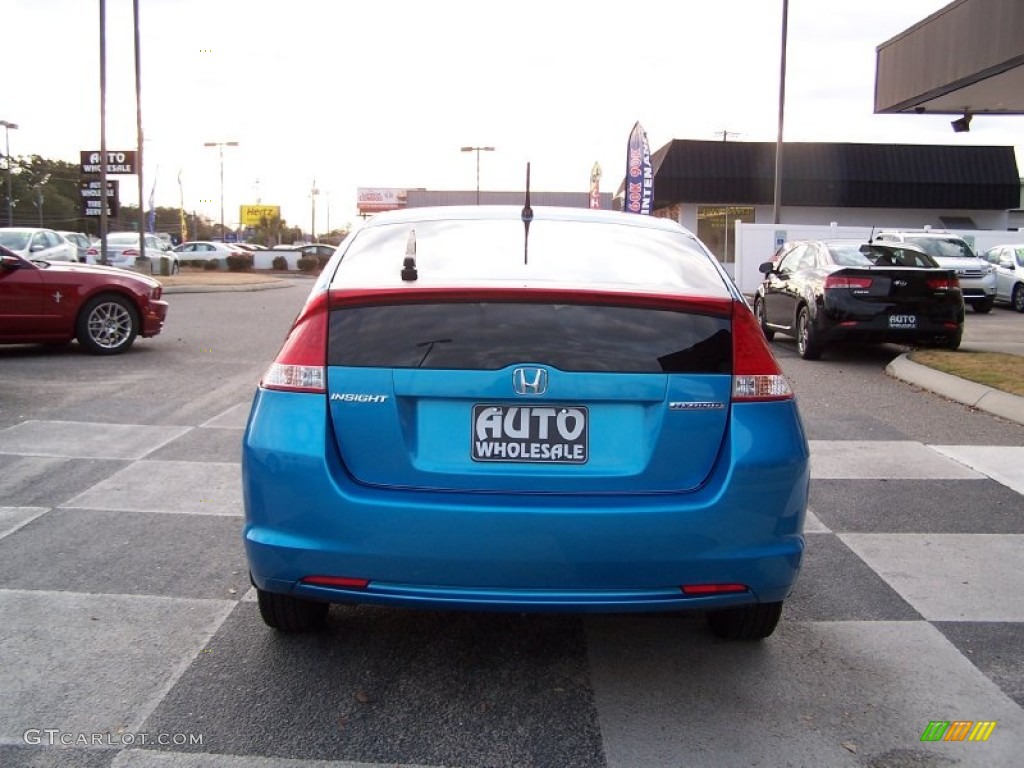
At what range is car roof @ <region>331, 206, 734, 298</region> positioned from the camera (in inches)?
126

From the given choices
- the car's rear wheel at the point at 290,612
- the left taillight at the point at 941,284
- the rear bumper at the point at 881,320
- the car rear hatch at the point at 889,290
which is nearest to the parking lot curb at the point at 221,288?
the rear bumper at the point at 881,320

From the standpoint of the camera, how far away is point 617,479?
9.78 ft

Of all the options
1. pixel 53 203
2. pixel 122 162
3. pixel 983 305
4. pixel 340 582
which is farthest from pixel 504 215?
pixel 53 203

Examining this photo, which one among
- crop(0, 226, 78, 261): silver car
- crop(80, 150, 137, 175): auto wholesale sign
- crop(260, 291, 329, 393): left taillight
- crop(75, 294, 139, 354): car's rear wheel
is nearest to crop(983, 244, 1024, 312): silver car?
crop(75, 294, 139, 354): car's rear wheel

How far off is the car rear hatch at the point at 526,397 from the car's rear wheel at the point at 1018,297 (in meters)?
22.6

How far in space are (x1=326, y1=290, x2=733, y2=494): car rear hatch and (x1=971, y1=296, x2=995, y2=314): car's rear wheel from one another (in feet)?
67.9

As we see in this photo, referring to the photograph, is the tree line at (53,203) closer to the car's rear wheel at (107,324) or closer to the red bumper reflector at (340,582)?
the car's rear wheel at (107,324)

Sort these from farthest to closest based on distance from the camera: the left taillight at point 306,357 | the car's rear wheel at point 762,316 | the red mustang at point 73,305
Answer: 1. the car's rear wheel at point 762,316
2. the red mustang at point 73,305
3. the left taillight at point 306,357

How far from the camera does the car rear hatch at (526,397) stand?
298 cm

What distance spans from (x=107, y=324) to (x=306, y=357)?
9068 millimetres

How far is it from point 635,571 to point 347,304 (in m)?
1.24

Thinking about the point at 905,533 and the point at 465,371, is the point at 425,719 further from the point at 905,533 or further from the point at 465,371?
the point at 905,533

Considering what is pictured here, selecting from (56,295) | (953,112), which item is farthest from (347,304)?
(953,112)

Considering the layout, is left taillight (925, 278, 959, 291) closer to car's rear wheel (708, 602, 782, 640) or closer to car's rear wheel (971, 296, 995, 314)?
car's rear wheel (708, 602, 782, 640)
